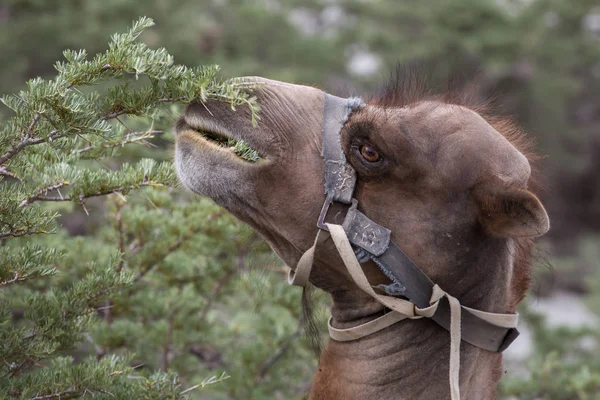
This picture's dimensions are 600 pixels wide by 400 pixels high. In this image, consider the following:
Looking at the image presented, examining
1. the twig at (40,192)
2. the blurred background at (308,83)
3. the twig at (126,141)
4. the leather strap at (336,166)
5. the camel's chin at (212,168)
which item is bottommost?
the blurred background at (308,83)

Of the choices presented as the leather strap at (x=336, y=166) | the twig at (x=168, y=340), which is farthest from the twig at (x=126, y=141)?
the twig at (x=168, y=340)

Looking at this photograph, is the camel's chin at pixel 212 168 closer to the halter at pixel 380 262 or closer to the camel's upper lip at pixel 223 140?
the camel's upper lip at pixel 223 140

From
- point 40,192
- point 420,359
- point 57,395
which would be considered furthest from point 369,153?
point 57,395

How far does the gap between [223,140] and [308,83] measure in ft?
13.1

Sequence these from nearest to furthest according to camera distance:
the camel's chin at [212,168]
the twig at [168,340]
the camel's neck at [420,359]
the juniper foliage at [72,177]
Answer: the juniper foliage at [72,177] → the camel's chin at [212,168] → the camel's neck at [420,359] → the twig at [168,340]

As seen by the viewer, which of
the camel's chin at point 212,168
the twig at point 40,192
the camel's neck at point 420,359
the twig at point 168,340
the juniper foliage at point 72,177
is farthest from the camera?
the twig at point 168,340

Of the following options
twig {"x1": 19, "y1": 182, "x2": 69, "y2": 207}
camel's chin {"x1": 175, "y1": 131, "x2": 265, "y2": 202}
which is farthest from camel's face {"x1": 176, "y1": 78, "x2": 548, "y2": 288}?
twig {"x1": 19, "y1": 182, "x2": 69, "y2": 207}

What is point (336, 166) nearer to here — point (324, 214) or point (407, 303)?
point (324, 214)

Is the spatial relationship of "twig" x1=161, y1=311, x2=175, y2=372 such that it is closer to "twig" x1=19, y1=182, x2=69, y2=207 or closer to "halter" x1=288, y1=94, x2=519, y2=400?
"halter" x1=288, y1=94, x2=519, y2=400

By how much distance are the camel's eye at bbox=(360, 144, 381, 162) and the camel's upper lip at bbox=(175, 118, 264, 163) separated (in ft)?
1.33

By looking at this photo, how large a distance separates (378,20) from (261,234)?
1779 centimetres

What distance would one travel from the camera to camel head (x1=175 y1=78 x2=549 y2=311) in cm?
318

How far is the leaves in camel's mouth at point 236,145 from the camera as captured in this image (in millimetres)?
3154

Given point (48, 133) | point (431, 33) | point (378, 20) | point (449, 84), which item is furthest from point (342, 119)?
point (378, 20)
